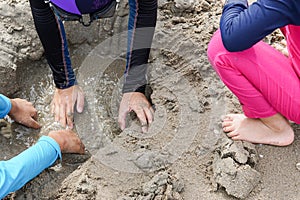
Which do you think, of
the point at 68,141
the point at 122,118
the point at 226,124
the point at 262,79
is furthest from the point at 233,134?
the point at 68,141

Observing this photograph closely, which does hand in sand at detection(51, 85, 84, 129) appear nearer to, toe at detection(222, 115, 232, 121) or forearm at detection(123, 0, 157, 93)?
forearm at detection(123, 0, 157, 93)

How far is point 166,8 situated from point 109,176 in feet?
3.00

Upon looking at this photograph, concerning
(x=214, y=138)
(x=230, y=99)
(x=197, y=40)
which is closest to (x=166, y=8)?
(x=197, y=40)

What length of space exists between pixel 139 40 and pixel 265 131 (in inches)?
25.0

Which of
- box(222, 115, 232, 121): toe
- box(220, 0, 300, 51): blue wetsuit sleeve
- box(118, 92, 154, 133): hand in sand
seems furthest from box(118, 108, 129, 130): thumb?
box(220, 0, 300, 51): blue wetsuit sleeve

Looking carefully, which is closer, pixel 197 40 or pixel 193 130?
pixel 193 130

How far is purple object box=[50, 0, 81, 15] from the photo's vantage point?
5.26 ft

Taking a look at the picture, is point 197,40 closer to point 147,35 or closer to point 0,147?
point 147,35

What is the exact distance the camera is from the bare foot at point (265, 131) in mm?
1595

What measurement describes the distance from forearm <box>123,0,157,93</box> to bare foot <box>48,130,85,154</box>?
31 centimetres

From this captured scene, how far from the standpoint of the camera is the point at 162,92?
183cm

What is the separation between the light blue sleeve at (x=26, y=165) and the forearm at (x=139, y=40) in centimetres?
44

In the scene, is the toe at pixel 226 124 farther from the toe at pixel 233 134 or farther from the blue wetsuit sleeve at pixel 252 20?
the blue wetsuit sleeve at pixel 252 20

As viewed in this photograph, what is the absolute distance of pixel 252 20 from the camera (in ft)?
4.21
